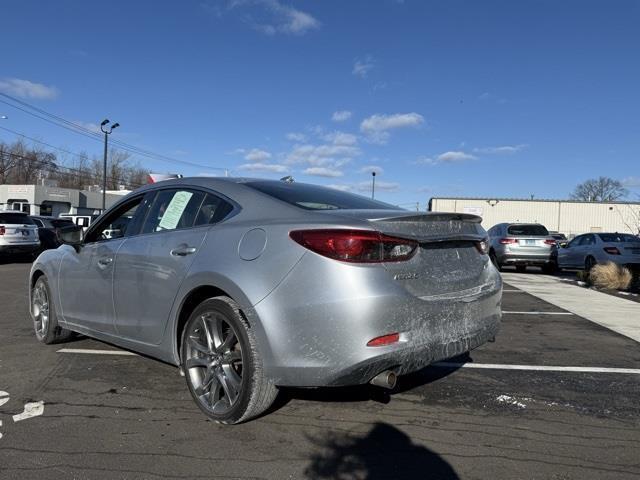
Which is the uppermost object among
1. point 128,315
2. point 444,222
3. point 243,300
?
point 444,222

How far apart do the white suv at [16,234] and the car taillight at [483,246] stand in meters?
17.4

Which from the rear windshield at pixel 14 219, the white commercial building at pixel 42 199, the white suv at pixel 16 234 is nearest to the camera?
the white suv at pixel 16 234

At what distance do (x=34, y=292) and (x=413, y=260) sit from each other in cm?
459

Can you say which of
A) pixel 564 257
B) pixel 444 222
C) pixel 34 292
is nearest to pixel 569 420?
pixel 444 222

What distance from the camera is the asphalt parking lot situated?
308 centimetres

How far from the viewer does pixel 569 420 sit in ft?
12.6

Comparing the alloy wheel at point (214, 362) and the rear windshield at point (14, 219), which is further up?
the rear windshield at point (14, 219)

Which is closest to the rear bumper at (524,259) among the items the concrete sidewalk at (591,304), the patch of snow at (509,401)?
the concrete sidewalk at (591,304)

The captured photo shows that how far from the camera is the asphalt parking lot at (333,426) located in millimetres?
3078

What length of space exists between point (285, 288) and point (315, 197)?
3.57 feet

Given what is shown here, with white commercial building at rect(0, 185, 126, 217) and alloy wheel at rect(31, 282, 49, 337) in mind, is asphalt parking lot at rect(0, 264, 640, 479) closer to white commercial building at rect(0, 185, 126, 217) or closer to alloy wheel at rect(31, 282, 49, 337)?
alloy wheel at rect(31, 282, 49, 337)

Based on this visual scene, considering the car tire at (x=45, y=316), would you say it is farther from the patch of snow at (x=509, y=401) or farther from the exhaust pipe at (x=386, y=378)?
the patch of snow at (x=509, y=401)

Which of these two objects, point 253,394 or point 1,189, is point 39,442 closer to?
point 253,394

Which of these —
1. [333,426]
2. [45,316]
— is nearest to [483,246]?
[333,426]
